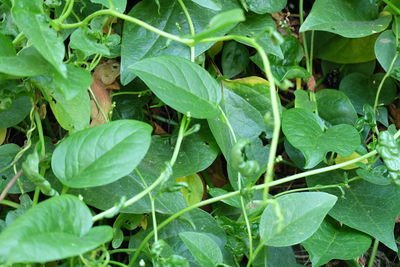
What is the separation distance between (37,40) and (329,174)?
21.5 inches

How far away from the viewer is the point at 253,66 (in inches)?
39.8

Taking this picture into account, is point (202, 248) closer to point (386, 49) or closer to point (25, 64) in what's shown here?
point (25, 64)

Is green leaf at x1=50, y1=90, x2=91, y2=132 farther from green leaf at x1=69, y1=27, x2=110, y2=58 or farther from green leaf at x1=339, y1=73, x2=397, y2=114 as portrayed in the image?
green leaf at x1=339, y1=73, x2=397, y2=114

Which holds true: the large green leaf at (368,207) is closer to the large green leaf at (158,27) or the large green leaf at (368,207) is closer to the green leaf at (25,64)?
the large green leaf at (158,27)

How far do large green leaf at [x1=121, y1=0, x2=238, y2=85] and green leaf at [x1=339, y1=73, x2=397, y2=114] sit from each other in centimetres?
30

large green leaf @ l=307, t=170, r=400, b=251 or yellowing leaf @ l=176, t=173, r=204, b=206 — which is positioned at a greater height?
yellowing leaf @ l=176, t=173, r=204, b=206

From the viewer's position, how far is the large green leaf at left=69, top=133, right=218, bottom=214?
70 centimetres

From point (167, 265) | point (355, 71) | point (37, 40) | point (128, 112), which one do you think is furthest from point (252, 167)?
point (355, 71)

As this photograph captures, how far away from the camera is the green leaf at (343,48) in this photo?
97 cm

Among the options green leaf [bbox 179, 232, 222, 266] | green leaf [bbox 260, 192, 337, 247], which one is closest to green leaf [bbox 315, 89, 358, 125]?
green leaf [bbox 260, 192, 337, 247]

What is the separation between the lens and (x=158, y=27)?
82 cm

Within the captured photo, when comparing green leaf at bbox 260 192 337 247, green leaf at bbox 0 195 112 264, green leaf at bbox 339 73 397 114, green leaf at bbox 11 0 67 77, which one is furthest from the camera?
green leaf at bbox 339 73 397 114

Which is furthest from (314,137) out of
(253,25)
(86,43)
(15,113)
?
(15,113)

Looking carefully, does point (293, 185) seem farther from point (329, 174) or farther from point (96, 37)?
point (96, 37)
